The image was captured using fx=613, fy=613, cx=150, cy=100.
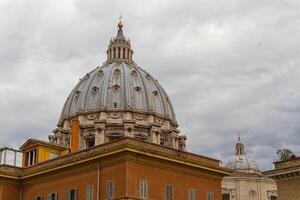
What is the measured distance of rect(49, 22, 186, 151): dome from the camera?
106 meters

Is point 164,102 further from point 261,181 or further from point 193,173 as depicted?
point 193,173

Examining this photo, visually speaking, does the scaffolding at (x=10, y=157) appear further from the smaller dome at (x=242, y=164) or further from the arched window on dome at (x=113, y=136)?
the smaller dome at (x=242, y=164)

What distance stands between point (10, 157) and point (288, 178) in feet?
78.3

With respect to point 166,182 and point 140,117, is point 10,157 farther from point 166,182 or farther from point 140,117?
point 140,117

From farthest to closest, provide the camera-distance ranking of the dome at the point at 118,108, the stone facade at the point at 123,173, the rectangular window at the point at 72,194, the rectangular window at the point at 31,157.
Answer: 1. the dome at the point at 118,108
2. the rectangular window at the point at 31,157
3. the rectangular window at the point at 72,194
4. the stone facade at the point at 123,173

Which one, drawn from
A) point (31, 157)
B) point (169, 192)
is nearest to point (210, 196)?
point (169, 192)

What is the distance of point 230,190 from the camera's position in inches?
4281

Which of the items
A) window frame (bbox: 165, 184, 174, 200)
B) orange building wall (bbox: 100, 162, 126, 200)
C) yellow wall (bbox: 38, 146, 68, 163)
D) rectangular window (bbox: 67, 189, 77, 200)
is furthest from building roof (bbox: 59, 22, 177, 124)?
orange building wall (bbox: 100, 162, 126, 200)

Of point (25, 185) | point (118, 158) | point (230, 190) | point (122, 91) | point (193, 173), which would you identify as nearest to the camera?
point (118, 158)

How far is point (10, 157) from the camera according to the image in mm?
53906

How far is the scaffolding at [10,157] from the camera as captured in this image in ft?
174

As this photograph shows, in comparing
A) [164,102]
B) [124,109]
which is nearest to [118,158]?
[124,109]


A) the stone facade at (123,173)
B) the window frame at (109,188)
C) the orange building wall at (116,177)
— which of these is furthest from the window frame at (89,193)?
the window frame at (109,188)

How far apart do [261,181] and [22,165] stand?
2552 inches
